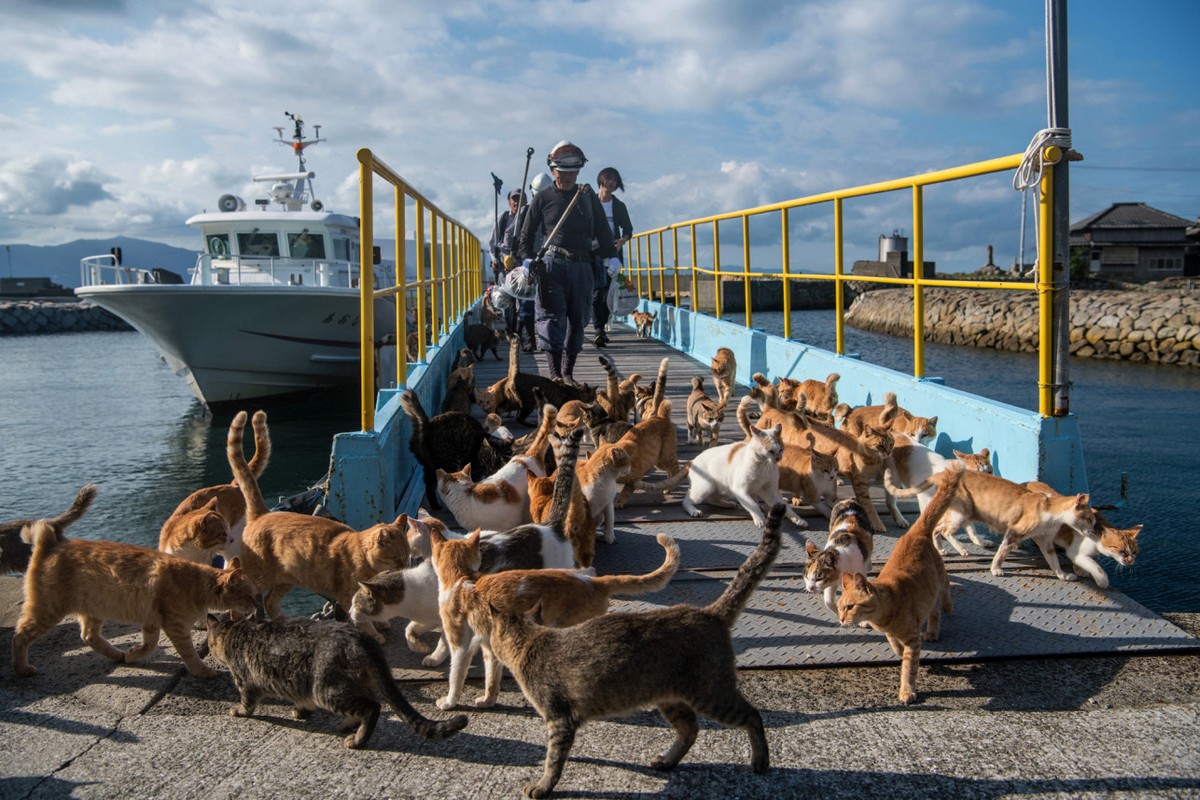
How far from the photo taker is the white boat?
1502 cm

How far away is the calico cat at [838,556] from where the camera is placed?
3.62 meters

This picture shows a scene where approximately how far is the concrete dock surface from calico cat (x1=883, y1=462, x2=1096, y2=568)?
760 millimetres

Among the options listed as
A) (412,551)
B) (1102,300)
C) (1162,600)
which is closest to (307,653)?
(412,551)

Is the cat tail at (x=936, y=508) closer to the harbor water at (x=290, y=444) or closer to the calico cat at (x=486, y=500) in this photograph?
the calico cat at (x=486, y=500)

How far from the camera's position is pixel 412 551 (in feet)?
12.3

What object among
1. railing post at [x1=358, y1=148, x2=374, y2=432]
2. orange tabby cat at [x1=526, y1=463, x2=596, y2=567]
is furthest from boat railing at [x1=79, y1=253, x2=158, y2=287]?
orange tabby cat at [x1=526, y1=463, x2=596, y2=567]

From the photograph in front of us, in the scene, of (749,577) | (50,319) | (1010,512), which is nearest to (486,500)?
(749,577)

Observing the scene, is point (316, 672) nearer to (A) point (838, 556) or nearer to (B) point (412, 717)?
(B) point (412, 717)

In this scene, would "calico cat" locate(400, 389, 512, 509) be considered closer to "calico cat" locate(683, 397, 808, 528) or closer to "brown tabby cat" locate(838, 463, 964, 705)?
"calico cat" locate(683, 397, 808, 528)

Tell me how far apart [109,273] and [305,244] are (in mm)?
3429

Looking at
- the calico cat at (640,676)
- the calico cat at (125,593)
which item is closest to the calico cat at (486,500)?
the calico cat at (125,593)

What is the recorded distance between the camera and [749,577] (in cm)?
284

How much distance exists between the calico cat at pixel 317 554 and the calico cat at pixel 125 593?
32 cm

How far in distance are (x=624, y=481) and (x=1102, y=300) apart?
78.7 feet
